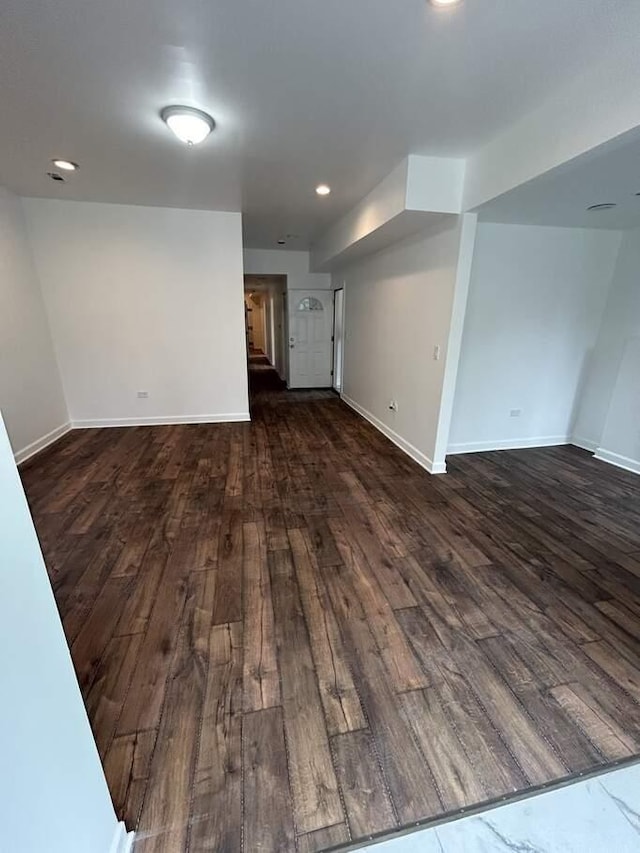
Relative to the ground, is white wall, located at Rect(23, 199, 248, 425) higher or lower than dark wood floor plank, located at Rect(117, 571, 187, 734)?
higher

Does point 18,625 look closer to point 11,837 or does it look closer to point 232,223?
point 11,837

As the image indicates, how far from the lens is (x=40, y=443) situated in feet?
13.3

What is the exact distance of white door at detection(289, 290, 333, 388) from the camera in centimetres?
722

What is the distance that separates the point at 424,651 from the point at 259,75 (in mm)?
2988

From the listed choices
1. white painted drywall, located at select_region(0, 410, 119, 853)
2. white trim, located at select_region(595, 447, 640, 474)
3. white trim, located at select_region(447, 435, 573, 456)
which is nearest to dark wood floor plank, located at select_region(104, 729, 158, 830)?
white painted drywall, located at select_region(0, 410, 119, 853)

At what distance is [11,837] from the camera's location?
604 millimetres

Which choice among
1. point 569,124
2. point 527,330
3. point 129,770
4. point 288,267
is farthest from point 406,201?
point 288,267

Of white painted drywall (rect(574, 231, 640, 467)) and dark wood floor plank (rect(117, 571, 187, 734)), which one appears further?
white painted drywall (rect(574, 231, 640, 467))

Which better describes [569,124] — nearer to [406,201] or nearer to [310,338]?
[406,201]

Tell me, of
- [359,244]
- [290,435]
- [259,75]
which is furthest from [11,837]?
[359,244]

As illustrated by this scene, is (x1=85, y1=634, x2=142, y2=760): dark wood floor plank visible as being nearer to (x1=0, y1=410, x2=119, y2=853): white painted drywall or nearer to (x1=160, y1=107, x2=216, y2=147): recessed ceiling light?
(x1=0, y1=410, x2=119, y2=853): white painted drywall

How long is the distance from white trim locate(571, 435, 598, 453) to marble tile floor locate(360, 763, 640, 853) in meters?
3.75

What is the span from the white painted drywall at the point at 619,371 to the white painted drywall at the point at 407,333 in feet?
6.56

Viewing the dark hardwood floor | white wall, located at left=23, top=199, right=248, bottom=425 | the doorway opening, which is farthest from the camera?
the doorway opening
